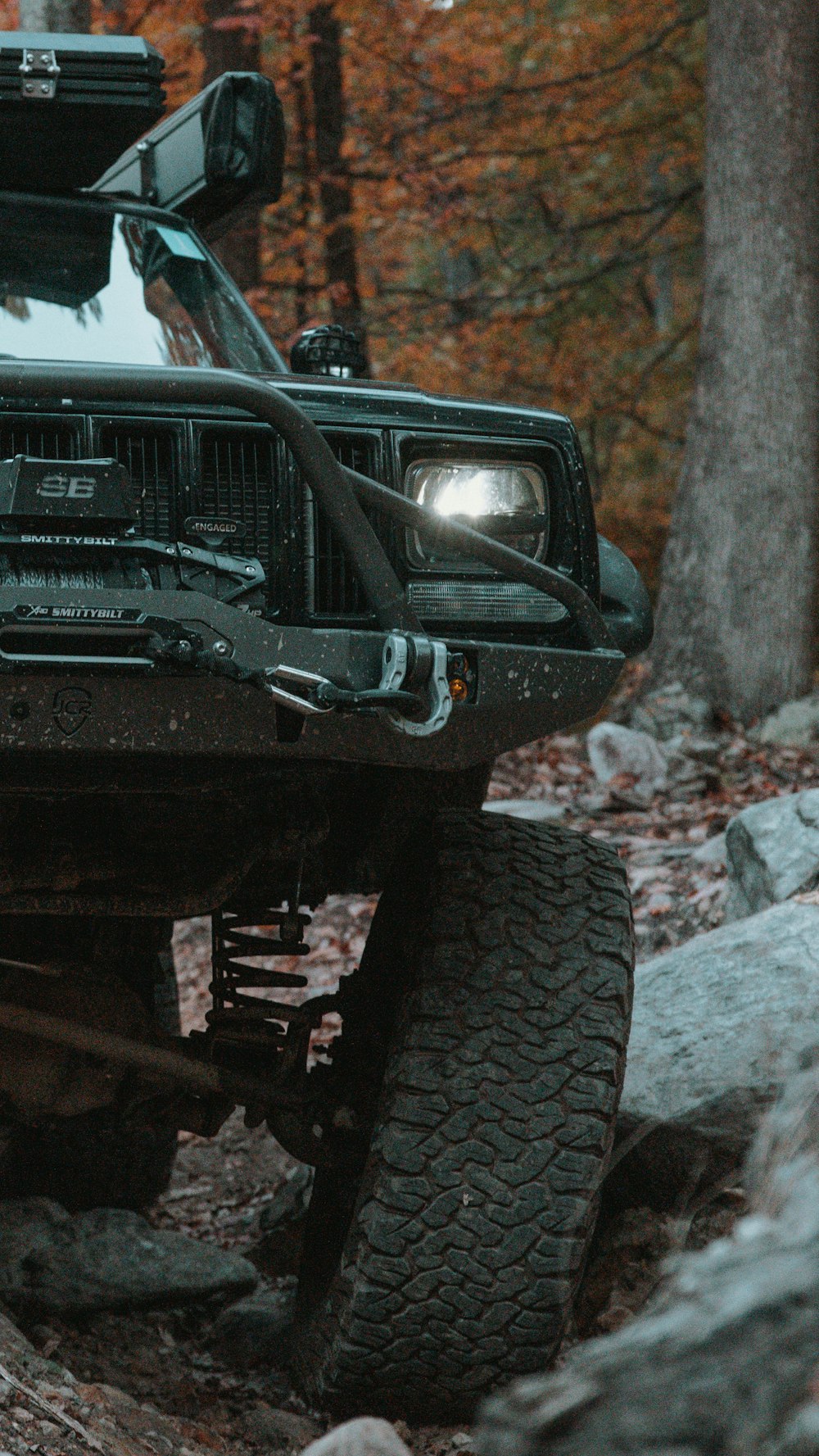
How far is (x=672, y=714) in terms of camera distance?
333 inches

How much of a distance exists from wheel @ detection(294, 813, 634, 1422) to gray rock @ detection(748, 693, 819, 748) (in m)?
5.11

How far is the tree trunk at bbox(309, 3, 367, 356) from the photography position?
13383 millimetres

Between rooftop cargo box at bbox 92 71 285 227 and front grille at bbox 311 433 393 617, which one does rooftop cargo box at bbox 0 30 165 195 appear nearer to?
rooftop cargo box at bbox 92 71 285 227

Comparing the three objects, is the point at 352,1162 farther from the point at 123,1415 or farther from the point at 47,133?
the point at 47,133

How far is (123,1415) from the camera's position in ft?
9.77

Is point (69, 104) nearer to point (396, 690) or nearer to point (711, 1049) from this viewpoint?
point (396, 690)

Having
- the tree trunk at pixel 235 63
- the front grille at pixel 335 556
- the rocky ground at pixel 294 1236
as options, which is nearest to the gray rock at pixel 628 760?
the rocky ground at pixel 294 1236

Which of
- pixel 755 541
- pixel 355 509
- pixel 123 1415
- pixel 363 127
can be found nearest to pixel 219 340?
pixel 355 509

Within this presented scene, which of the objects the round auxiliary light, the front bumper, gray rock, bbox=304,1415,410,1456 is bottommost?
gray rock, bbox=304,1415,410,1456

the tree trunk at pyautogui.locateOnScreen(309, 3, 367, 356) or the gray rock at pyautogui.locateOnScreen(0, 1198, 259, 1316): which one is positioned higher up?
the tree trunk at pyautogui.locateOnScreen(309, 3, 367, 356)

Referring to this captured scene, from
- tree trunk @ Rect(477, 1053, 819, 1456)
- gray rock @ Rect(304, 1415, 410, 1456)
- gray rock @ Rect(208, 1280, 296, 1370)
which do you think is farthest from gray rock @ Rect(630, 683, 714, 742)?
tree trunk @ Rect(477, 1053, 819, 1456)

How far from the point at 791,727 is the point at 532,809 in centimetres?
180

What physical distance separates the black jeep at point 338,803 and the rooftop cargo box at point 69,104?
949 mm

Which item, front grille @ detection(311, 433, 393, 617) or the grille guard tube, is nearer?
the grille guard tube
